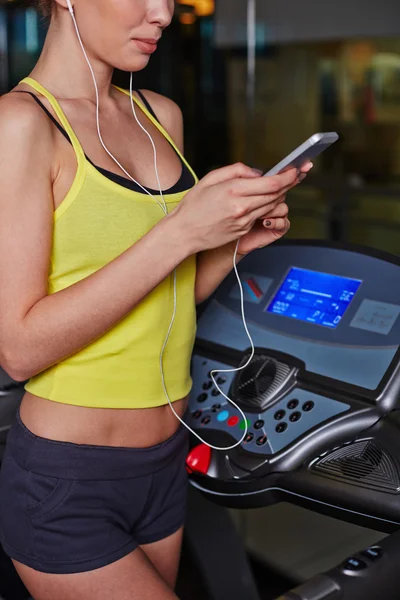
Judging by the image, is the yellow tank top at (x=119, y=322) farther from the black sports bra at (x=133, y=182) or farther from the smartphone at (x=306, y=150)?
the smartphone at (x=306, y=150)

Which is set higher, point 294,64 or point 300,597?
point 300,597

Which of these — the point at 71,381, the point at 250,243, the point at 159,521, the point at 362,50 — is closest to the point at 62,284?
the point at 71,381

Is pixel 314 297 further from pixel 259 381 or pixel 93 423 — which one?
pixel 93 423

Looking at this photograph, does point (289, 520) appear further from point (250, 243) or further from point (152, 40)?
point (152, 40)

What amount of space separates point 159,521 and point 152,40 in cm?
71

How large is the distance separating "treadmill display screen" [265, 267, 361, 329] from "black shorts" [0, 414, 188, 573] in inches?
17.5

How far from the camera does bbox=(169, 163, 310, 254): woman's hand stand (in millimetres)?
1079

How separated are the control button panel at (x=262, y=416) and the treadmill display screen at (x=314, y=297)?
151 mm

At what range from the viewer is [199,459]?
4.69 feet

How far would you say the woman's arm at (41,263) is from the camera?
3.67 ft

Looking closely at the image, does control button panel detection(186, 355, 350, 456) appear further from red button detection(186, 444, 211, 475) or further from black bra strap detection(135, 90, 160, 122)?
black bra strap detection(135, 90, 160, 122)

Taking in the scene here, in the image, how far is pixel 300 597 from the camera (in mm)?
1053

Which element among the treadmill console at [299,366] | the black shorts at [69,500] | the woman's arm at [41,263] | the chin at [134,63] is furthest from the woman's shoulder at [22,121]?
the treadmill console at [299,366]

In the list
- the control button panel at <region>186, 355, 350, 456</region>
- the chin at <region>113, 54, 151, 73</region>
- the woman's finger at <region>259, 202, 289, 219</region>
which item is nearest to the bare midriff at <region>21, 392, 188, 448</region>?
the control button panel at <region>186, 355, 350, 456</region>
